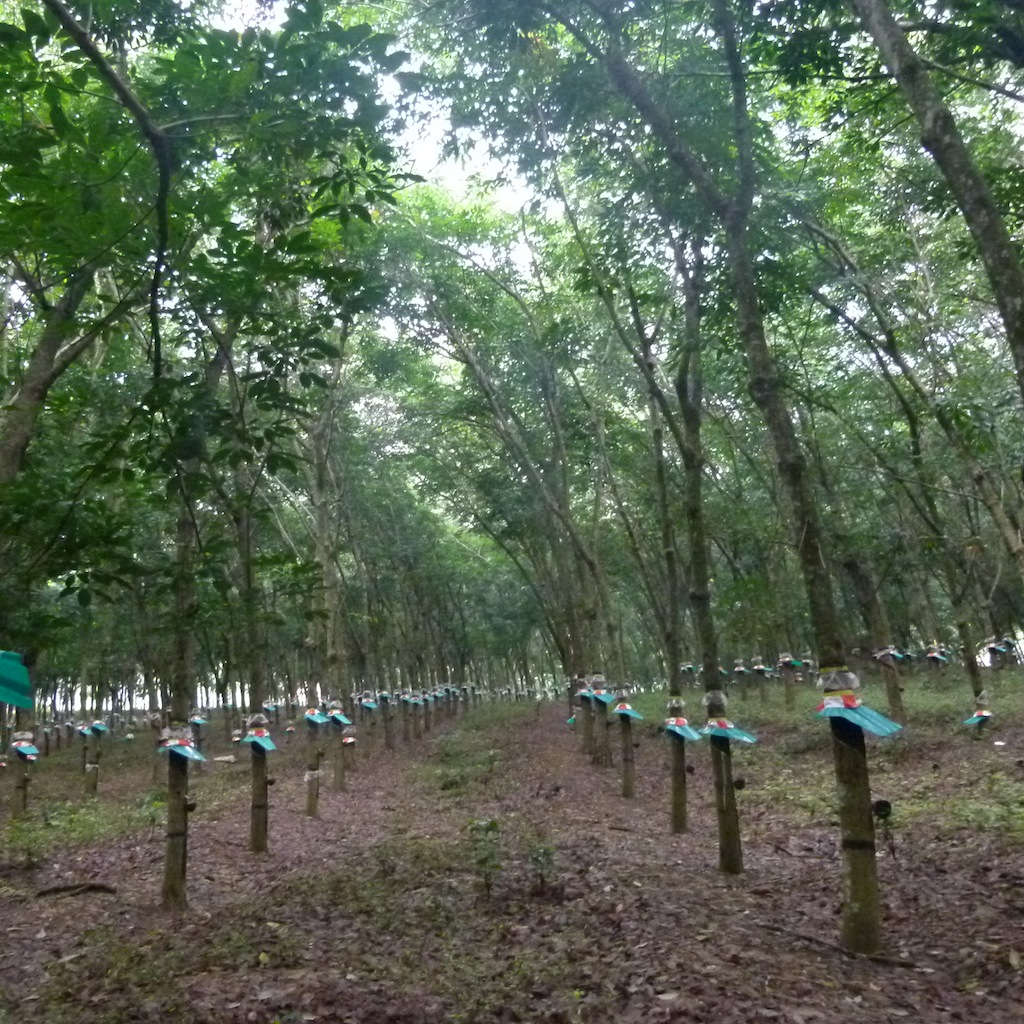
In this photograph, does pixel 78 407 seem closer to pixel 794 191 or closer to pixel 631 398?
pixel 794 191

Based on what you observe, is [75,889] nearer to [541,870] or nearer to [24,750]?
[541,870]

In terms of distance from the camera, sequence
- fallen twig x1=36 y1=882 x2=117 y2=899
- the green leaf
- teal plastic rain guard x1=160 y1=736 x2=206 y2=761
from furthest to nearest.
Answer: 1. fallen twig x1=36 y1=882 x2=117 y2=899
2. teal plastic rain guard x1=160 y1=736 x2=206 y2=761
3. the green leaf

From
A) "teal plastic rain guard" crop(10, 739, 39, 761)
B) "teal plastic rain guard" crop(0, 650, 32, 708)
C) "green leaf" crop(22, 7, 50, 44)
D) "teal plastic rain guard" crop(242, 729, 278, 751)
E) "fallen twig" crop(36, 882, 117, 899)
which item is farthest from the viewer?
"teal plastic rain guard" crop(10, 739, 39, 761)

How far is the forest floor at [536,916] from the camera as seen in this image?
459cm

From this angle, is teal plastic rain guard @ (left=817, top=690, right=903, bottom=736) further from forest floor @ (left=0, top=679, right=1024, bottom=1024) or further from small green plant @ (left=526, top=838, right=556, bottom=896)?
small green plant @ (left=526, top=838, right=556, bottom=896)

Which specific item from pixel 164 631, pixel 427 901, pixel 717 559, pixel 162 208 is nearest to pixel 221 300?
pixel 162 208

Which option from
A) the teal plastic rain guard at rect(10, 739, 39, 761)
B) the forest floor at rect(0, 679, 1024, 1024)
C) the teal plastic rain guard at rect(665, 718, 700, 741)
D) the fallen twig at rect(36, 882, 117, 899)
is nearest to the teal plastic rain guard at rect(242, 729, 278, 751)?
the forest floor at rect(0, 679, 1024, 1024)

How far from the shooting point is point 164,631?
7.11m

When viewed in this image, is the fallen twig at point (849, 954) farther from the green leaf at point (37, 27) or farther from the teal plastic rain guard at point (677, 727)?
the green leaf at point (37, 27)

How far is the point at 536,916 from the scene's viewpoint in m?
6.34

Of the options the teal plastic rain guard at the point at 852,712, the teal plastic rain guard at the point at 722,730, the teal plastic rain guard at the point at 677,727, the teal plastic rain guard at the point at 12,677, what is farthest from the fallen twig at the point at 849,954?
the teal plastic rain guard at the point at 12,677

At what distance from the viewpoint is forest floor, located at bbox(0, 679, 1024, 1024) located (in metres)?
4.59

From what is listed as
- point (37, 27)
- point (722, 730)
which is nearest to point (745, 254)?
point (722, 730)

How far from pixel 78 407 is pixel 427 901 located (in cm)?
594
